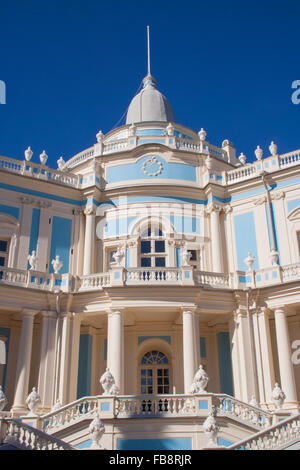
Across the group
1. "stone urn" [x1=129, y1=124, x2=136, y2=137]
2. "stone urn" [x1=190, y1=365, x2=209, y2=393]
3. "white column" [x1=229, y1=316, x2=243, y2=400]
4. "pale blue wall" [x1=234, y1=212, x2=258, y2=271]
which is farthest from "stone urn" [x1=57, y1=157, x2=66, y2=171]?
"stone urn" [x1=190, y1=365, x2=209, y2=393]

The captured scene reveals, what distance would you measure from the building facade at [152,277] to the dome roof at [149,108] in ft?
12.3

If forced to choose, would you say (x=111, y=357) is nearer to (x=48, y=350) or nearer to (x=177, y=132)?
(x=48, y=350)

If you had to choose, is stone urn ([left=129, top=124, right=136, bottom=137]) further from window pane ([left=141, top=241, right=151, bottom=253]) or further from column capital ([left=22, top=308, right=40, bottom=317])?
column capital ([left=22, top=308, right=40, bottom=317])

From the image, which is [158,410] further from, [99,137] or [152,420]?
[99,137]

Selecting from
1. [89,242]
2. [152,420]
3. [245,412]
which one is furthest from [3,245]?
[245,412]

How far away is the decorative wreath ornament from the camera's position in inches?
925

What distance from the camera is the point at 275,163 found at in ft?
74.3

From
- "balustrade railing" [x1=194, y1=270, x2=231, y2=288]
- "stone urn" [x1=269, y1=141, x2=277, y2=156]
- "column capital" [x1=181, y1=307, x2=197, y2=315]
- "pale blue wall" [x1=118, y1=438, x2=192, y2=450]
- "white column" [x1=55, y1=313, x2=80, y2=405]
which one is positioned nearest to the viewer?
"pale blue wall" [x1=118, y1=438, x2=192, y2=450]

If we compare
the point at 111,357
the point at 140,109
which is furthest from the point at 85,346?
the point at 140,109

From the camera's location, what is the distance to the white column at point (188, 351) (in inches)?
661

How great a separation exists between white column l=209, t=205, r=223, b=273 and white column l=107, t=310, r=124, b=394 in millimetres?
5705

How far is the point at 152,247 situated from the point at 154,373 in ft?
18.1

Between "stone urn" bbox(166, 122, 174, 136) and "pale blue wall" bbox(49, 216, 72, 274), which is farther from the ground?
"stone urn" bbox(166, 122, 174, 136)

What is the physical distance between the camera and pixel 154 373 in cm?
2036
